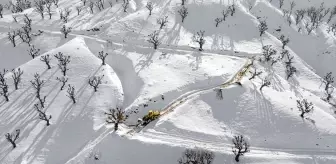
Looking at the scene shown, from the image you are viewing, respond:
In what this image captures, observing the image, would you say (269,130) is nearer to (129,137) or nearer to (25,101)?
(129,137)

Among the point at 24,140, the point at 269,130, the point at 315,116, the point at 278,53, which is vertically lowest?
the point at 24,140

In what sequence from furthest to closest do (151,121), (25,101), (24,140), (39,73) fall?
(39,73) → (25,101) → (151,121) → (24,140)

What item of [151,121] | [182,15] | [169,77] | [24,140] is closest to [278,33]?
[182,15]

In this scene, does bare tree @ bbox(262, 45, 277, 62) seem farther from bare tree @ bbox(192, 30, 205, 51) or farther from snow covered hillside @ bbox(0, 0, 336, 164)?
bare tree @ bbox(192, 30, 205, 51)

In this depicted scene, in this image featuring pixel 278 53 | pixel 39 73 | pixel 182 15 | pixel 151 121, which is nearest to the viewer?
pixel 151 121

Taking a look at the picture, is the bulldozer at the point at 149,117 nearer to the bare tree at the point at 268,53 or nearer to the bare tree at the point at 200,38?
the bare tree at the point at 200,38

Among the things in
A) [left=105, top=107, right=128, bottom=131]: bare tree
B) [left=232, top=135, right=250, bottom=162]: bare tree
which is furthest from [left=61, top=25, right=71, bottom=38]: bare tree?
[left=232, top=135, right=250, bottom=162]: bare tree

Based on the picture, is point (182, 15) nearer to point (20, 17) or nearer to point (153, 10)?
point (153, 10)

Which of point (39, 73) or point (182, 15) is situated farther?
point (182, 15)

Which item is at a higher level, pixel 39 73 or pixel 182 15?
pixel 182 15
